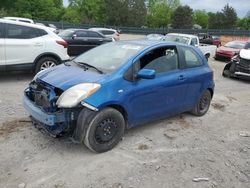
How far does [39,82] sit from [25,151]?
105 cm

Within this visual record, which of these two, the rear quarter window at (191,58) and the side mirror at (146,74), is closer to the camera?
the side mirror at (146,74)

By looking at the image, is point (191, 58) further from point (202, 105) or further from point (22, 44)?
point (22, 44)

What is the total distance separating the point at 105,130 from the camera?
4.74 meters

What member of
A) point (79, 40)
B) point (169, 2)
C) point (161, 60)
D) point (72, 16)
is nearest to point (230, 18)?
point (169, 2)

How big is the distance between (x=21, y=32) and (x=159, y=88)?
5.01m

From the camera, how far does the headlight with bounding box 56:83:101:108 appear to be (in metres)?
4.42

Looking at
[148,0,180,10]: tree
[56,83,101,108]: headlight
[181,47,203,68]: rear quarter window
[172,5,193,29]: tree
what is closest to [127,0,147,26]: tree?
[172,5,193,29]: tree

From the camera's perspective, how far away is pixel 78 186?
155 inches

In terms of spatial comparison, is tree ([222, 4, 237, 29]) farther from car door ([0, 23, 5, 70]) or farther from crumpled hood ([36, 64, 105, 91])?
crumpled hood ([36, 64, 105, 91])

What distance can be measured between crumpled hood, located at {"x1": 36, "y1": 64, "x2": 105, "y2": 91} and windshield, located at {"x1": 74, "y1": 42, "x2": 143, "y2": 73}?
26 centimetres

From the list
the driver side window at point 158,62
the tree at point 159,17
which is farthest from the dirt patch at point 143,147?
the tree at point 159,17

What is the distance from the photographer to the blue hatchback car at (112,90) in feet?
14.8

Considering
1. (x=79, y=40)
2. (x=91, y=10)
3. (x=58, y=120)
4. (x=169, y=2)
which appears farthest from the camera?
(x=169, y=2)

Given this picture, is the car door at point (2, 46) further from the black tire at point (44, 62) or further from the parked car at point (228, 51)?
the parked car at point (228, 51)
